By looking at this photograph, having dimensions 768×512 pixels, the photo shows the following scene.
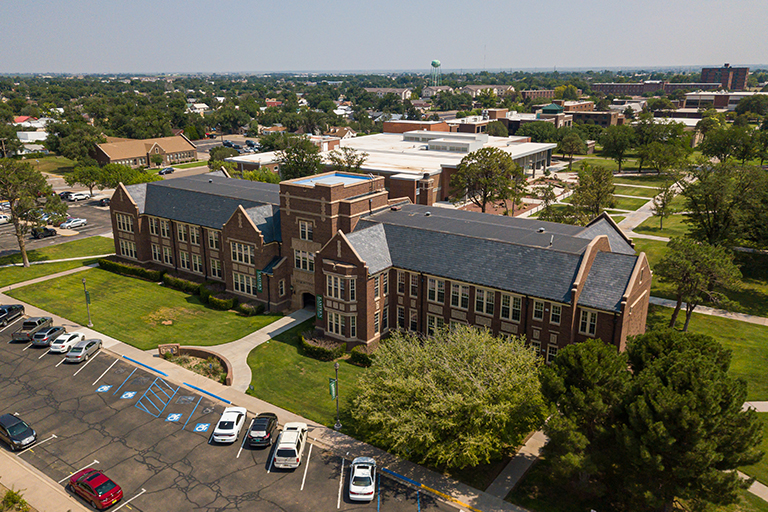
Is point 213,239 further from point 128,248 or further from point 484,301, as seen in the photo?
point 484,301

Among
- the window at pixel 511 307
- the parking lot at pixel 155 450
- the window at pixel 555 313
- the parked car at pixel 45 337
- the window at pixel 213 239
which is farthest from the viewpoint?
the window at pixel 213 239

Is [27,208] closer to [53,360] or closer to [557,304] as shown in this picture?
[53,360]

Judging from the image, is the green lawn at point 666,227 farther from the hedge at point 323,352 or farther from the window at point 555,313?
the hedge at point 323,352

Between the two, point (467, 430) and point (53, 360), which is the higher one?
point (467, 430)

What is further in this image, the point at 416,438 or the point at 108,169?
the point at 108,169

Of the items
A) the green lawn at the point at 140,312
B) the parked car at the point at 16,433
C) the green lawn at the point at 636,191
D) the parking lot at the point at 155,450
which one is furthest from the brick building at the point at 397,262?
the green lawn at the point at 636,191

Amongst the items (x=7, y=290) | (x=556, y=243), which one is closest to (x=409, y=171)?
(x=556, y=243)

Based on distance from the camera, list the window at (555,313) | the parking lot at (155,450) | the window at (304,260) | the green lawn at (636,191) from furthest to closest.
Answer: the green lawn at (636,191), the window at (304,260), the window at (555,313), the parking lot at (155,450)
